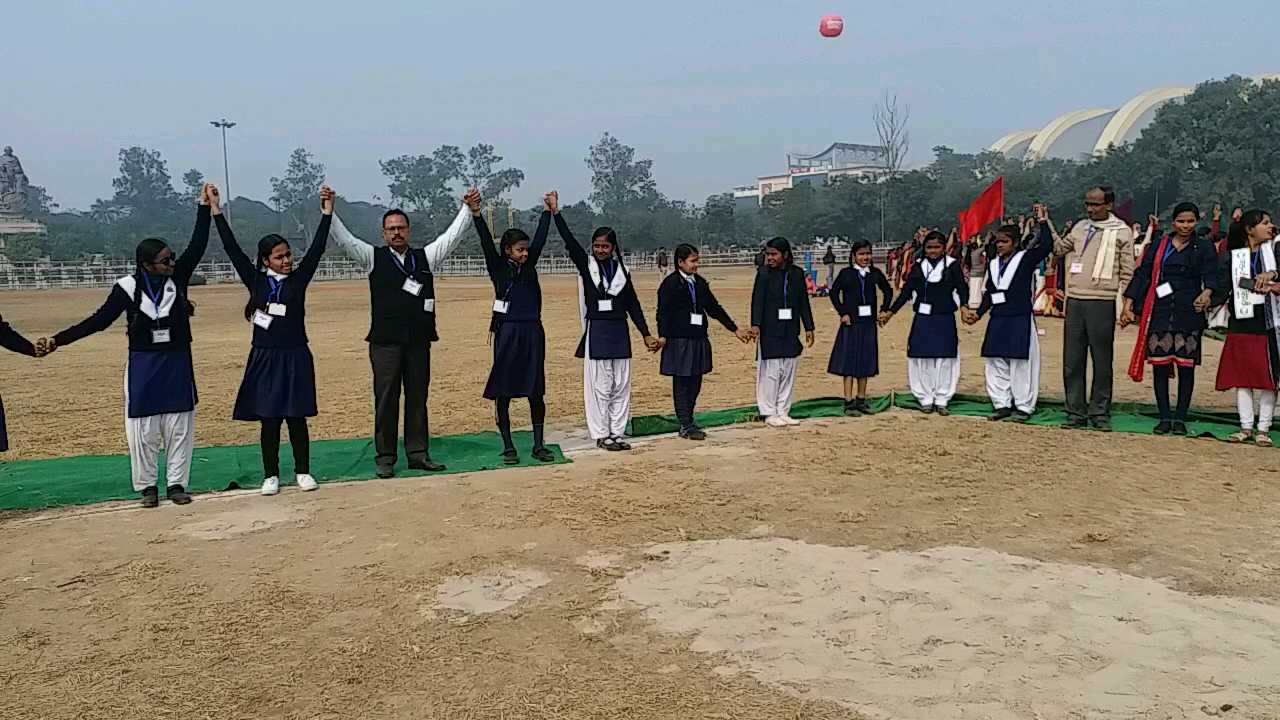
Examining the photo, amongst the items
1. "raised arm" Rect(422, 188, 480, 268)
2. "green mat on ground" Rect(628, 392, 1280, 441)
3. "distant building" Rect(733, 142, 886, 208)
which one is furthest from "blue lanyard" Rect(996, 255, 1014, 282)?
"distant building" Rect(733, 142, 886, 208)

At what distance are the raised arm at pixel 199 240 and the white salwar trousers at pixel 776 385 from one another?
4.32 m

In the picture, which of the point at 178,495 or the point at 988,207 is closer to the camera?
the point at 178,495

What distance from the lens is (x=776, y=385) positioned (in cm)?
837

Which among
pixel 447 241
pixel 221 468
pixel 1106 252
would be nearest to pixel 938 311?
pixel 1106 252

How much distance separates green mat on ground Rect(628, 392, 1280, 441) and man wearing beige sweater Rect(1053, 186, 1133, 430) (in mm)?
254

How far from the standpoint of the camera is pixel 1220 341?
45.9 ft

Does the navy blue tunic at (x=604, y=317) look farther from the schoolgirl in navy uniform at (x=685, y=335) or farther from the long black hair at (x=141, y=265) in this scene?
the long black hair at (x=141, y=265)

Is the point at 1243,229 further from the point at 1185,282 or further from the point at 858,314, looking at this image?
the point at 858,314

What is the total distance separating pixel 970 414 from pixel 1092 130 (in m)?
82.2

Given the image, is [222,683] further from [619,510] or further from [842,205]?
[842,205]

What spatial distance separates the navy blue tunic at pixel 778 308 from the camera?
8.20m

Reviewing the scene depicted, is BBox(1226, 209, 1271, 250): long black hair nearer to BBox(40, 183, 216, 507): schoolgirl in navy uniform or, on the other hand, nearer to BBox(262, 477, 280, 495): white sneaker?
BBox(262, 477, 280, 495): white sneaker

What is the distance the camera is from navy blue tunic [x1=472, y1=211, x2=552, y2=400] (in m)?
7.04

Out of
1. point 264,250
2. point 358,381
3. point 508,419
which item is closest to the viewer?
point 264,250
